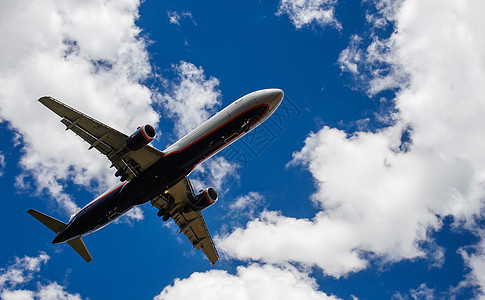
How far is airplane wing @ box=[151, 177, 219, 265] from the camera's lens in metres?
47.9

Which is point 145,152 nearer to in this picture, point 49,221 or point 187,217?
point 187,217

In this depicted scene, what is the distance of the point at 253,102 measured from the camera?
125 ft

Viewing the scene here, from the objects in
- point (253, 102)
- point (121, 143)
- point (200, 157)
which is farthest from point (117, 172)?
point (253, 102)

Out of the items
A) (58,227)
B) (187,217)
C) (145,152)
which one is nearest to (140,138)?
(145,152)

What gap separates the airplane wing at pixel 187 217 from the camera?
47.9 meters

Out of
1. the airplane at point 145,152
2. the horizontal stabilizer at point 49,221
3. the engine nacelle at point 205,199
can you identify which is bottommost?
the engine nacelle at point 205,199

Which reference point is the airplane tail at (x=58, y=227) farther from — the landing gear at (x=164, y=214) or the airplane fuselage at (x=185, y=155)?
the landing gear at (x=164, y=214)

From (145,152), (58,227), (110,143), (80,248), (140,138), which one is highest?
(110,143)

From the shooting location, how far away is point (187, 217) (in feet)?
166

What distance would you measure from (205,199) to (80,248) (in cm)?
1755

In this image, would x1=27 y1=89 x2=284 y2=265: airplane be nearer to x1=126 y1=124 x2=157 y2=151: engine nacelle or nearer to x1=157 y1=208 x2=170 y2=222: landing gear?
x1=126 y1=124 x2=157 y2=151: engine nacelle

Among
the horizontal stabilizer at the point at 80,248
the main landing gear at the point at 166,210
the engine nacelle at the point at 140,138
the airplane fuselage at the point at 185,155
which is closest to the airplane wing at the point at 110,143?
the airplane fuselage at the point at 185,155

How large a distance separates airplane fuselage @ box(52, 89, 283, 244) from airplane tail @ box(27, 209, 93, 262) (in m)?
3.35

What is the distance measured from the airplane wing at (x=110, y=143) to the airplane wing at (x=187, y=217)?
767 cm
